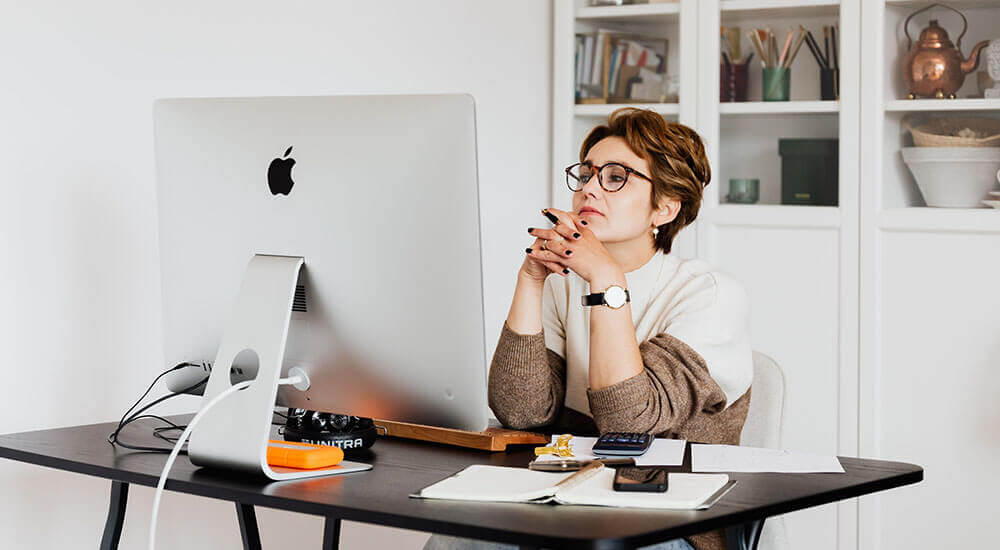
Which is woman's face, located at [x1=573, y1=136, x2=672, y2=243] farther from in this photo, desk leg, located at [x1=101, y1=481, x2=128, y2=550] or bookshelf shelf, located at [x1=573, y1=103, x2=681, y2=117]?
bookshelf shelf, located at [x1=573, y1=103, x2=681, y2=117]

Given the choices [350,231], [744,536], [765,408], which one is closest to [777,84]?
[765,408]

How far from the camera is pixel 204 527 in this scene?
8.54 ft

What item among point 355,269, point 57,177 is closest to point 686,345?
point 355,269

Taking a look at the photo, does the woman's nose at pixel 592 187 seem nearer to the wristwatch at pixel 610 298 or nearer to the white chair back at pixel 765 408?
the wristwatch at pixel 610 298

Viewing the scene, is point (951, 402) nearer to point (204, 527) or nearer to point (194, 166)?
point (204, 527)

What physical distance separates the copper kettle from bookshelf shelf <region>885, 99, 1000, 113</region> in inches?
1.4

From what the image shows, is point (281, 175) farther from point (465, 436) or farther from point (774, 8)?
point (774, 8)

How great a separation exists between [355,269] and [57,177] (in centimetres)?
99

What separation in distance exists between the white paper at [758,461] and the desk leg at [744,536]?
78 mm

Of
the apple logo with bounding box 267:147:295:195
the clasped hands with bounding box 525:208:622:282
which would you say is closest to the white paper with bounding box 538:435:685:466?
the clasped hands with bounding box 525:208:622:282

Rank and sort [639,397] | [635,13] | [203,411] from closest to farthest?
[203,411] < [639,397] < [635,13]

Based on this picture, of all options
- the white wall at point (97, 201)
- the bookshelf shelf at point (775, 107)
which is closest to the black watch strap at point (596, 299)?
the white wall at point (97, 201)

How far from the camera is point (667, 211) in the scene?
6.86 feet

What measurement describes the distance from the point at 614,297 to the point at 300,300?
510 millimetres
